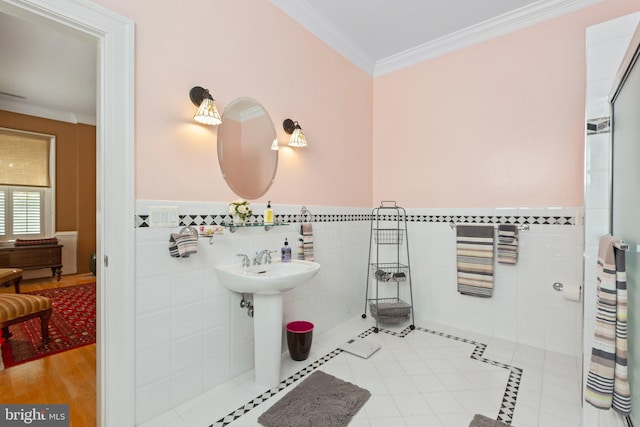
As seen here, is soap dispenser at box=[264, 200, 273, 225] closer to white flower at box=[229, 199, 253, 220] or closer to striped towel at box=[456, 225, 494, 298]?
white flower at box=[229, 199, 253, 220]

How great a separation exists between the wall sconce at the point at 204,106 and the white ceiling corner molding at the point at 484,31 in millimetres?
2191

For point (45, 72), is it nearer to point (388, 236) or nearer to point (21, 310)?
point (21, 310)

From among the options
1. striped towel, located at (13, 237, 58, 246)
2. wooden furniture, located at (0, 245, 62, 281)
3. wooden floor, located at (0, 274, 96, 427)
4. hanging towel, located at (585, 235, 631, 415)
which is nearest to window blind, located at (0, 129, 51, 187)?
striped towel, located at (13, 237, 58, 246)

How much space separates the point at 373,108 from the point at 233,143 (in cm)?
193

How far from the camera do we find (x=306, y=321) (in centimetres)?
239

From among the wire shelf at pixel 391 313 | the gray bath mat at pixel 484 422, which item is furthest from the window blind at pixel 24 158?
the gray bath mat at pixel 484 422

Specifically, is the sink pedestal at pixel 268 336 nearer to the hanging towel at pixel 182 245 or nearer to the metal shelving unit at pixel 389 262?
the hanging towel at pixel 182 245

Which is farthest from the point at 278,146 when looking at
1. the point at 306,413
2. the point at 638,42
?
the point at 638,42

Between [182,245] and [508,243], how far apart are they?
2.48 metres

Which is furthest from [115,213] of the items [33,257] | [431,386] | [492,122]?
[33,257]

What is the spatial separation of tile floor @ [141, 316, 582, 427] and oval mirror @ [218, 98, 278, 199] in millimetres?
1266

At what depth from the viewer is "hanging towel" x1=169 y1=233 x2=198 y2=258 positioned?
1584 millimetres

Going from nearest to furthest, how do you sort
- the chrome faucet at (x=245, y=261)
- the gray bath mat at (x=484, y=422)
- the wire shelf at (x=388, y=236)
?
the gray bath mat at (x=484, y=422), the chrome faucet at (x=245, y=261), the wire shelf at (x=388, y=236)

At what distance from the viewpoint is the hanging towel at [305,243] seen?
93.8 inches
